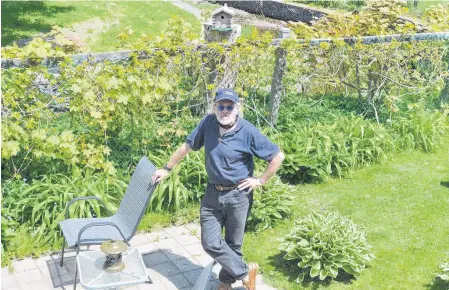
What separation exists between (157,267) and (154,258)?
180mm

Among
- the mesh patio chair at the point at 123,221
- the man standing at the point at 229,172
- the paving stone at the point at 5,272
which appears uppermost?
the man standing at the point at 229,172

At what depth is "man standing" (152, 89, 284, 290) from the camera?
4922 millimetres

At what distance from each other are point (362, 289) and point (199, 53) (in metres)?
3.53

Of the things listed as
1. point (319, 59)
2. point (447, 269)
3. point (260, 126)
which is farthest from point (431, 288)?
point (319, 59)

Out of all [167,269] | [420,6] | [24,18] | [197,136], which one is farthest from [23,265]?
[420,6]

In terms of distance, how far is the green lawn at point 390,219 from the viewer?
565 cm

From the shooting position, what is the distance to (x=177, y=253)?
239 inches

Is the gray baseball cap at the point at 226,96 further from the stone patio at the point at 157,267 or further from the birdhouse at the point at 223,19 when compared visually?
the birdhouse at the point at 223,19

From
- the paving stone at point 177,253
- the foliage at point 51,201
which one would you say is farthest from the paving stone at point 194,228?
the foliage at point 51,201

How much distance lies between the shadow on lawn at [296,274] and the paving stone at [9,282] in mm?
2373

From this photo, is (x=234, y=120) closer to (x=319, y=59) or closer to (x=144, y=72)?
(x=144, y=72)

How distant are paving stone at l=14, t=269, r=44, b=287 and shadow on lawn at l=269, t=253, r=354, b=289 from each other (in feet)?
7.18

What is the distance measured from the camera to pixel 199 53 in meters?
7.48

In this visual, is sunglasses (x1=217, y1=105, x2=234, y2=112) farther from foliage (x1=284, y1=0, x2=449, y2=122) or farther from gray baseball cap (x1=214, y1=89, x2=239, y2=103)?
foliage (x1=284, y1=0, x2=449, y2=122)
